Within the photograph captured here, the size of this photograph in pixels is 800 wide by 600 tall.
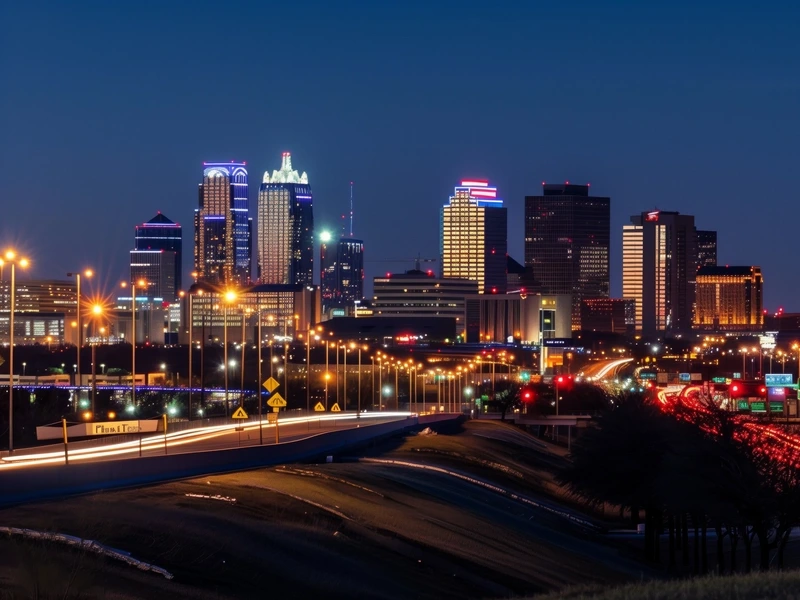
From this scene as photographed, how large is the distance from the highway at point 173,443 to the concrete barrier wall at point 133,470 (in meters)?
1.86

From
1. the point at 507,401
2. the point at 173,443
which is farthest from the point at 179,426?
the point at 507,401

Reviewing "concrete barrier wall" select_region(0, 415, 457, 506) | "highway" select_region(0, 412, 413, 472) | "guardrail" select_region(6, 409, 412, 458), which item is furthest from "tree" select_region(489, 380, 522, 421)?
"concrete barrier wall" select_region(0, 415, 457, 506)

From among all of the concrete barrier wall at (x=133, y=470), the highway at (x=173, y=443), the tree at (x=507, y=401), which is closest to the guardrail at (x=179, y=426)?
the highway at (x=173, y=443)

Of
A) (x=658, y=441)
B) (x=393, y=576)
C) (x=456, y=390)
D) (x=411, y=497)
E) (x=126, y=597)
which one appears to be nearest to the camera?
(x=126, y=597)

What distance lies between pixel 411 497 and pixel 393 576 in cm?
1361

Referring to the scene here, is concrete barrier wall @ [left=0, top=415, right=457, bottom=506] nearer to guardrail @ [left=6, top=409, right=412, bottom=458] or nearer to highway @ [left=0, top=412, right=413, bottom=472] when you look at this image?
highway @ [left=0, top=412, right=413, bottom=472]

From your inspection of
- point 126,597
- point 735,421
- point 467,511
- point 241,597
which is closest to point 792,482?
point 735,421

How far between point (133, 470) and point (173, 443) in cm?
1906

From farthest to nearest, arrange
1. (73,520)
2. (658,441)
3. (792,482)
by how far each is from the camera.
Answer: (658,441)
(792,482)
(73,520)

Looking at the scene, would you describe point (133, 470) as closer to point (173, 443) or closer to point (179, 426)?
point (173, 443)

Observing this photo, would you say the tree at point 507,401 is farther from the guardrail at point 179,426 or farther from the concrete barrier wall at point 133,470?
the concrete barrier wall at point 133,470

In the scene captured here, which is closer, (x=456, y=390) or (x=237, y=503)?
(x=237, y=503)

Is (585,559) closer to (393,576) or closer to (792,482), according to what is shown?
(792,482)

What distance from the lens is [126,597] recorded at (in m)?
23.7
